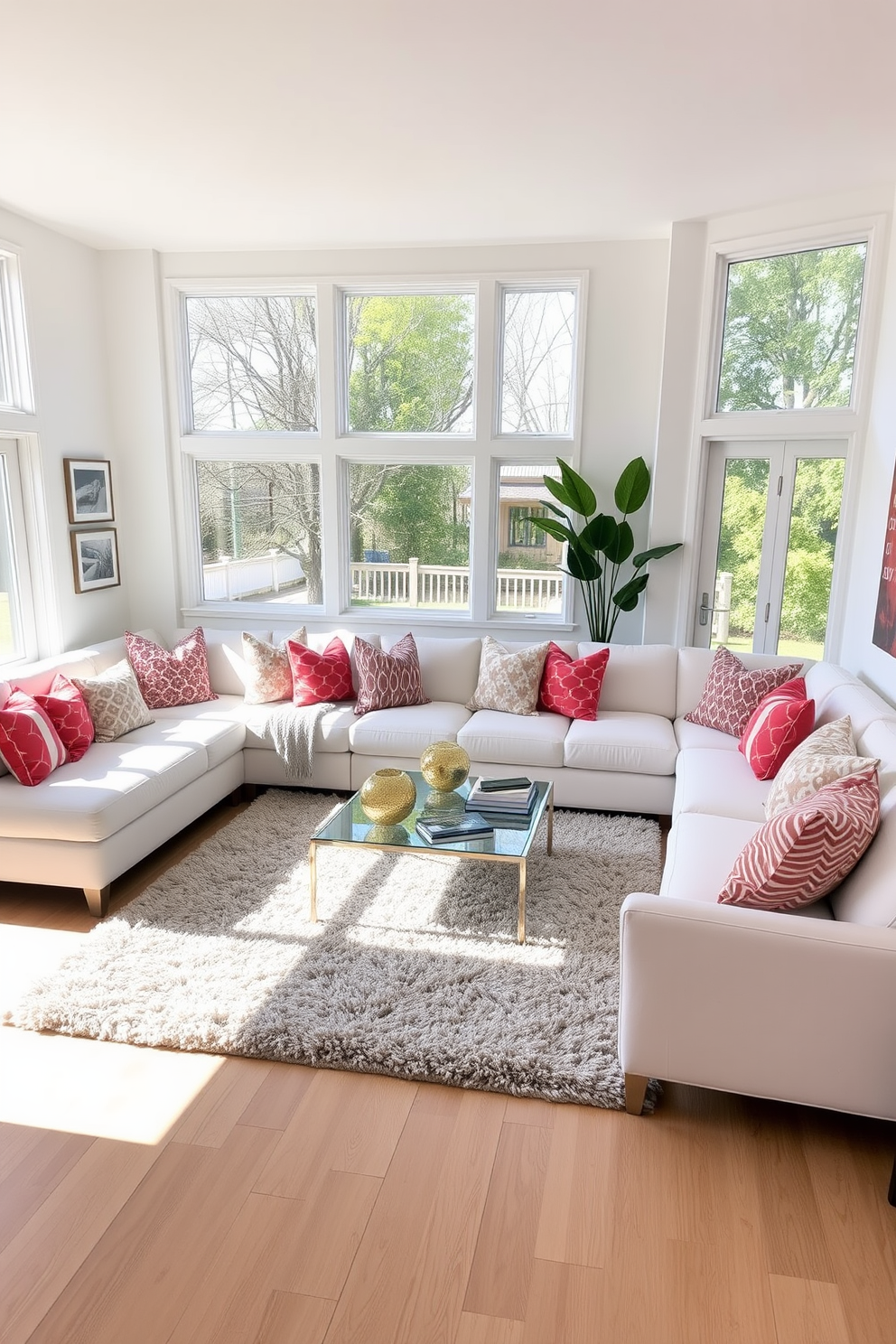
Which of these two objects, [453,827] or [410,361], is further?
[410,361]

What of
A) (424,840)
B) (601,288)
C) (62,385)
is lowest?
(424,840)

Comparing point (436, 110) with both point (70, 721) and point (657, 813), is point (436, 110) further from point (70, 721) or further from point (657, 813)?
point (657, 813)

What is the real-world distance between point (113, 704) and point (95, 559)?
1.52 metres

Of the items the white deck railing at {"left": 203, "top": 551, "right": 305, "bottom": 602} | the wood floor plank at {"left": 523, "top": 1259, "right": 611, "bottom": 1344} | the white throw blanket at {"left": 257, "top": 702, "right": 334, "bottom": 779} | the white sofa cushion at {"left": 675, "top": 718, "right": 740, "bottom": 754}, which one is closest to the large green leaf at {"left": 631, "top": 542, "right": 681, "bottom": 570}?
the white sofa cushion at {"left": 675, "top": 718, "right": 740, "bottom": 754}

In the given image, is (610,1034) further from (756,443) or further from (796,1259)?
(756,443)

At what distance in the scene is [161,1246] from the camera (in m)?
1.98

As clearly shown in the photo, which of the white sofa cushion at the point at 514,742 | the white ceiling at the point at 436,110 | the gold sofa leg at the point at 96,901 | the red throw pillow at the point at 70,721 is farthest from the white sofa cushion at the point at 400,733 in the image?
the white ceiling at the point at 436,110

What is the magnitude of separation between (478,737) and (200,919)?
164 centimetres

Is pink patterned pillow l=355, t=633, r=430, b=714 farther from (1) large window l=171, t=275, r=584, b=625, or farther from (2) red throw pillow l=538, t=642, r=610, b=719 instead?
(1) large window l=171, t=275, r=584, b=625

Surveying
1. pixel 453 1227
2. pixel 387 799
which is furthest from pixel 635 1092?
pixel 387 799

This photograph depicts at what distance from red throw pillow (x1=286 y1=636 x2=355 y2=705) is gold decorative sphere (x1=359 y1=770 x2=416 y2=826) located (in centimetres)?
138

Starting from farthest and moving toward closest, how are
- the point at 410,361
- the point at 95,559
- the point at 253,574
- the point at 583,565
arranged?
the point at 253,574, the point at 410,361, the point at 95,559, the point at 583,565

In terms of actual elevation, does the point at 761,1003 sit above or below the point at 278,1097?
above

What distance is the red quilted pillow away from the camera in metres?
3.74
